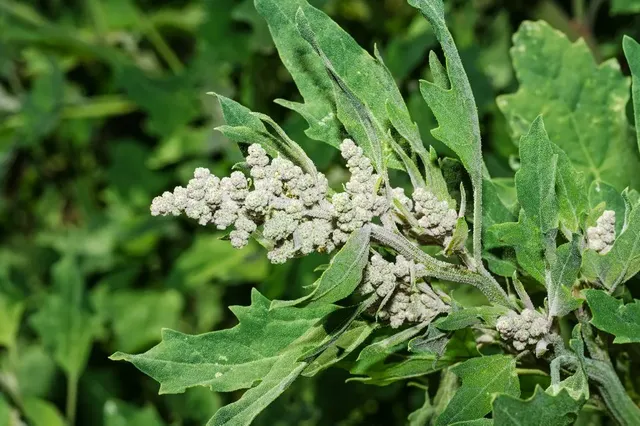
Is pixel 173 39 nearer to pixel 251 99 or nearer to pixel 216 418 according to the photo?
pixel 251 99

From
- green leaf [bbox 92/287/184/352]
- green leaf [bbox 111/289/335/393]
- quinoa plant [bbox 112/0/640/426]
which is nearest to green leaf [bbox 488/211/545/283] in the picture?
quinoa plant [bbox 112/0/640/426]

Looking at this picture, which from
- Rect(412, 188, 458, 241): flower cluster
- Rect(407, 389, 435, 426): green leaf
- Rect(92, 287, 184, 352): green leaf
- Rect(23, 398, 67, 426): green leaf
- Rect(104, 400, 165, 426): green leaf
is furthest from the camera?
Rect(92, 287, 184, 352): green leaf

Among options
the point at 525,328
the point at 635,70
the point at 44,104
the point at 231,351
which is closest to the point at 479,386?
the point at 525,328

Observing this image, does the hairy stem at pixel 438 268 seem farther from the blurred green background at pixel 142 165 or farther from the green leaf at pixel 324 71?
the blurred green background at pixel 142 165

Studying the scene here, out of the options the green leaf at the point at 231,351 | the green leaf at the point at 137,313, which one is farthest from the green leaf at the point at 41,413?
the green leaf at the point at 231,351

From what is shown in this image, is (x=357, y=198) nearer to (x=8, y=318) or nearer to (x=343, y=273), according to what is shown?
(x=343, y=273)

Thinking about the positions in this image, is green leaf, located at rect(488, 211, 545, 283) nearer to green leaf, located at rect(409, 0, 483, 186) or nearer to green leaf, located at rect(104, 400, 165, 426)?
green leaf, located at rect(409, 0, 483, 186)
